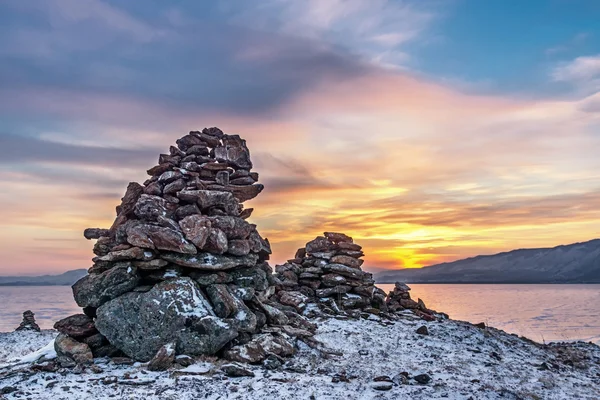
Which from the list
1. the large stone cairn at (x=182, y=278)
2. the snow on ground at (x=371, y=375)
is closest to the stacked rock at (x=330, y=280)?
the snow on ground at (x=371, y=375)

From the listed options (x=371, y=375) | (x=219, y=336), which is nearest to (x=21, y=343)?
(x=219, y=336)

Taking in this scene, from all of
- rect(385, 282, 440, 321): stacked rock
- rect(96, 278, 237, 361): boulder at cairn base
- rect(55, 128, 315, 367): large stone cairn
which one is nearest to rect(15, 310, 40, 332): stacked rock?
rect(55, 128, 315, 367): large stone cairn

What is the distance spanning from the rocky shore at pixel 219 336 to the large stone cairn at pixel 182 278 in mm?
50

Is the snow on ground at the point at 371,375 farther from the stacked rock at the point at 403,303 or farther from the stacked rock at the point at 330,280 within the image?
the stacked rock at the point at 403,303

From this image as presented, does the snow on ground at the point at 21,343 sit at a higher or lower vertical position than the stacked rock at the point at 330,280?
lower

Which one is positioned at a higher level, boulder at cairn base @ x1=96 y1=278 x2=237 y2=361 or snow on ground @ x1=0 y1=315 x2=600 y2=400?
boulder at cairn base @ x1=96 y1=278 x2=237 y2=361

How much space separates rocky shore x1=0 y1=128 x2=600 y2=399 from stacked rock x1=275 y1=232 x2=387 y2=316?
1187mm

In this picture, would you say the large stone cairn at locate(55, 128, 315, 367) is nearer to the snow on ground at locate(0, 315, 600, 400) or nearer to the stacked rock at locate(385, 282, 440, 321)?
the snow on ground at locate(0, 315, 600, 400)

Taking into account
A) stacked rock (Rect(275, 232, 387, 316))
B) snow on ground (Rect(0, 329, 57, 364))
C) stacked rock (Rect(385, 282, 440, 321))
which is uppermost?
stacked rock (Rect(275, 232, 387, 316))

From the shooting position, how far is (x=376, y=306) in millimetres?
27328

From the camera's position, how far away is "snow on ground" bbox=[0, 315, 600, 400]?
13062mm

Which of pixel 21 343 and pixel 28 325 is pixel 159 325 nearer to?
pixel 21 343

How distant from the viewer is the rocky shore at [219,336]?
13.9 metres

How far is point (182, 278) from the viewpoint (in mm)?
18094
